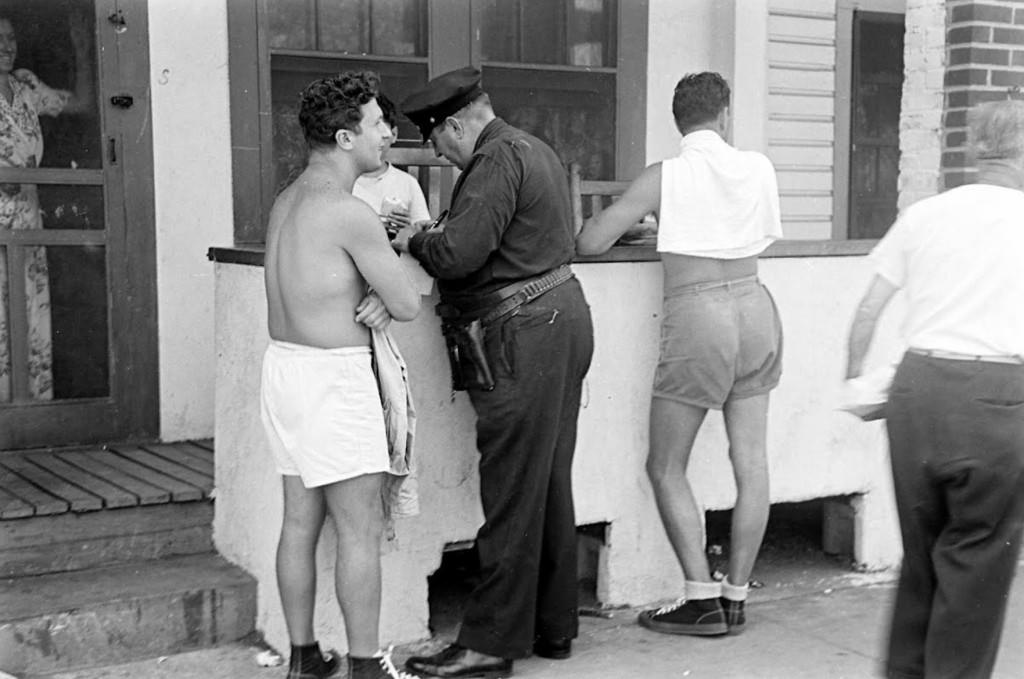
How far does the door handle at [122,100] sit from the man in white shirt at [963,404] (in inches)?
143

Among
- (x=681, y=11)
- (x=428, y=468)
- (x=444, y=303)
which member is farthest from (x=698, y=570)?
(x=681, y=11)

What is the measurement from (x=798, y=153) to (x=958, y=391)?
4664mm

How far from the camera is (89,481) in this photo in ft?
16.8

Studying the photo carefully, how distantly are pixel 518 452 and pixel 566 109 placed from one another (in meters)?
3.25

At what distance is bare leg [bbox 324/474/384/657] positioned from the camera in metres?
3.90

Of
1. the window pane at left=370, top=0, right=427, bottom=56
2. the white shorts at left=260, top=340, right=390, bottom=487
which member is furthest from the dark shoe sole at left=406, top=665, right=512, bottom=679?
the window pane at left=370, top=0, right=427, bottom=56

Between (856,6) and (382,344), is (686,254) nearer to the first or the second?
(382,344)

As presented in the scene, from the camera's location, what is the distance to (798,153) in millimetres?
7980

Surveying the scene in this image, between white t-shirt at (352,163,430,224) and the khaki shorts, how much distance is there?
1509mm

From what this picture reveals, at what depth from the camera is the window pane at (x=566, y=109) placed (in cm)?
691

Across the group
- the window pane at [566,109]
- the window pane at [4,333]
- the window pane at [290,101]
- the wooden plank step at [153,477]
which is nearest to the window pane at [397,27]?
the window pane at [290,101]

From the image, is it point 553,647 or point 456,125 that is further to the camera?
point 553,647

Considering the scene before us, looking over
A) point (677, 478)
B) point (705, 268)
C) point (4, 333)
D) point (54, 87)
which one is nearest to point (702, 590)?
point (677, 478)

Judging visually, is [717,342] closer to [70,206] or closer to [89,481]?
[89,481]
